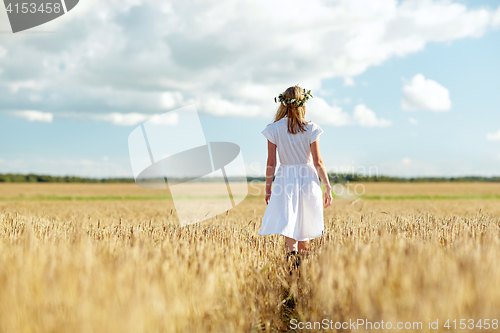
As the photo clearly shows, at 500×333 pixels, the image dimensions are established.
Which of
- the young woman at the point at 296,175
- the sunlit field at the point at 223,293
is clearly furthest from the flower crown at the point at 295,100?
the sunlit field at the point at 223,293

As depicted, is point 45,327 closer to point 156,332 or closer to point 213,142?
point 156,332

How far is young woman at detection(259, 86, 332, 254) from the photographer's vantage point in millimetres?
4336

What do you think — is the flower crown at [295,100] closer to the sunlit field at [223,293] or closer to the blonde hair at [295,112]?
the blonde hair at [295,112]

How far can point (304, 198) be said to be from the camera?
14.4 feet

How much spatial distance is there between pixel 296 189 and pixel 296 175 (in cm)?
18

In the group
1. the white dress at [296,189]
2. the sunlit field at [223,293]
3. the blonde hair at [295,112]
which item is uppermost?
the blonde hair at [295,112]

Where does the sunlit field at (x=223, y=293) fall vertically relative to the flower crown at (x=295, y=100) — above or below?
below

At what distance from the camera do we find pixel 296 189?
437 cm

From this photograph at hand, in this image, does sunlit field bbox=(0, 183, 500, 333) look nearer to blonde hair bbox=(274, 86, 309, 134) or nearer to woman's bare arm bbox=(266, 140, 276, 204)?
woman's bare arm bbox=(266, 140, 276, 204)

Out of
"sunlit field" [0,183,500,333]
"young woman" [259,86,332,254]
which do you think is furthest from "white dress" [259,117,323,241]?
"sunlit field" [0,183,500,333]

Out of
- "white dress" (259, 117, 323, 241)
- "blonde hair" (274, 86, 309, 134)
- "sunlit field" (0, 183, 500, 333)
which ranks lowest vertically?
"sunlit field" (0, 183, 500, 333)

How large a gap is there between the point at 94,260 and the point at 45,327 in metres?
0.68

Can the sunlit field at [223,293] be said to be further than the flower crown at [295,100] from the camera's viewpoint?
No

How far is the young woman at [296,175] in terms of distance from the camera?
14.2 ft
